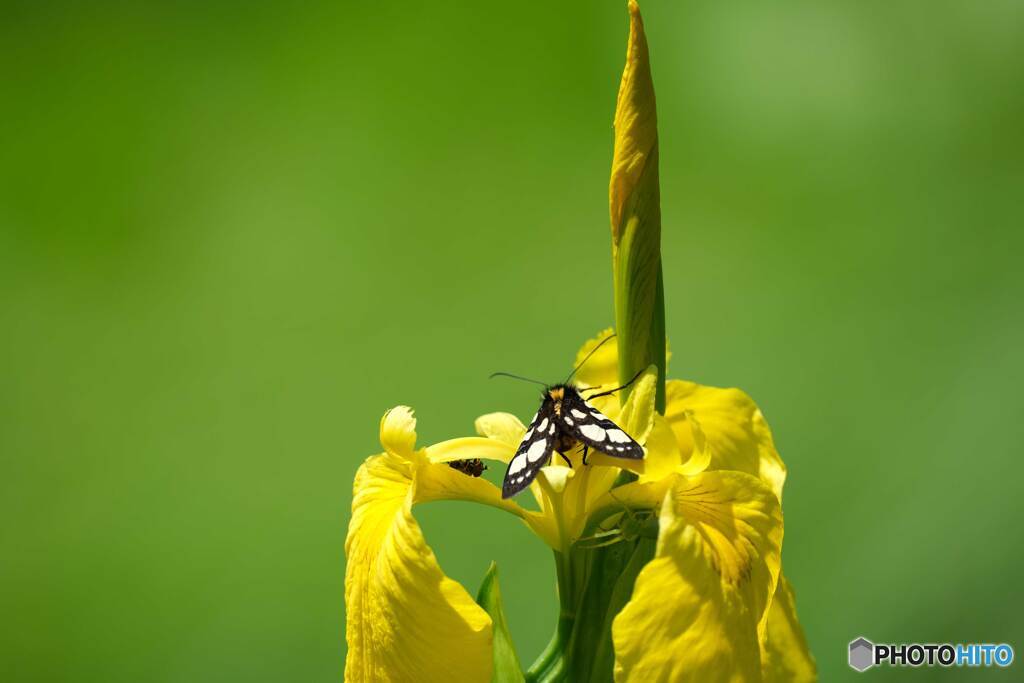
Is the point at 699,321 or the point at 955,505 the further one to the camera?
the point at 699,321

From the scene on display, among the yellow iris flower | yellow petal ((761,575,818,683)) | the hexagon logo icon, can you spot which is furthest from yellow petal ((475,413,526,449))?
the hexagon logo icon

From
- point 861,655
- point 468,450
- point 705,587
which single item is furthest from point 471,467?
point 861,655

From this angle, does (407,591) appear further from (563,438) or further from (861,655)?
(861,655)

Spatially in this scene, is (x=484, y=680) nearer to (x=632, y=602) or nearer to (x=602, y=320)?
(x=632, y=602)

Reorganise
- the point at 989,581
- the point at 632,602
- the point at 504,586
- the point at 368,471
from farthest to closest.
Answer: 1. the point at 504,586
2. the point at 989,581
3. the point at 368,471
4. the point at 632,602

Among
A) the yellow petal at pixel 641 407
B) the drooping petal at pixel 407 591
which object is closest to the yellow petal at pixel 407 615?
the drooping petal at pixel 407 591

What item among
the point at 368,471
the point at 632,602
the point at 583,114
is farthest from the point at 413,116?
the point at 632,602
